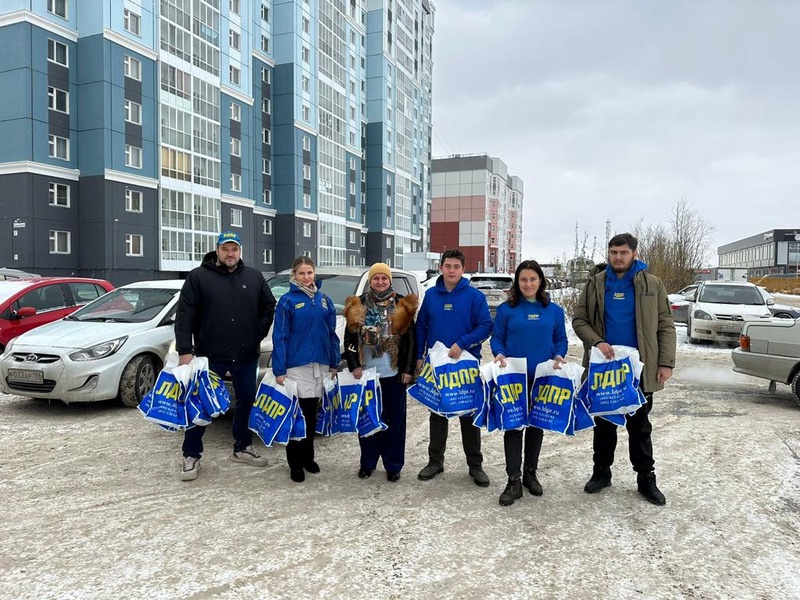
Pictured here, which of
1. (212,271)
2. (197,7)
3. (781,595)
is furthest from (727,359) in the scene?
(197,7)

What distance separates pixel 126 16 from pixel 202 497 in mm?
33402

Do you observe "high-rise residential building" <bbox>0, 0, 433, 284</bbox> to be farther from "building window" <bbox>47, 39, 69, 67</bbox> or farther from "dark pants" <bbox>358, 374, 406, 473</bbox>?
"dark pants" <bbox>358, 374, 406, 473</bbox>

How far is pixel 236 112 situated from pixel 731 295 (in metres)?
34.7

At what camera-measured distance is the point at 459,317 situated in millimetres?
4340

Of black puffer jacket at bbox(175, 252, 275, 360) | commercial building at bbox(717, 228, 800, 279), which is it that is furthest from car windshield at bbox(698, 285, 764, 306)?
commercial building at bbox(717, 228, 800, 279)

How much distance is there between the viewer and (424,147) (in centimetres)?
7512

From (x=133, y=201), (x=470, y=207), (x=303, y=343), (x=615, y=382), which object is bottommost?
(x=615, y=382)

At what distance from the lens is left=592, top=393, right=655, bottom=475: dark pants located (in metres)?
4.18

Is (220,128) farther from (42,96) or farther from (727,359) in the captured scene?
(727,359)

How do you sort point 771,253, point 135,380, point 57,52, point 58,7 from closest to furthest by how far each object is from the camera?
point 135,380, point 58,7, point 57,52, point 771,253

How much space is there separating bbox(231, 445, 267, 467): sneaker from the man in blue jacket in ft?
4.67

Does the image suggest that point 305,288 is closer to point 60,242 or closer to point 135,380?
point 135,380

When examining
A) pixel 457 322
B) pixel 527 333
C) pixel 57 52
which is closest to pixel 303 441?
pixel 457 322

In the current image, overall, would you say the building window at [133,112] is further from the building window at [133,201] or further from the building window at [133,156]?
the building window at [133,201]
